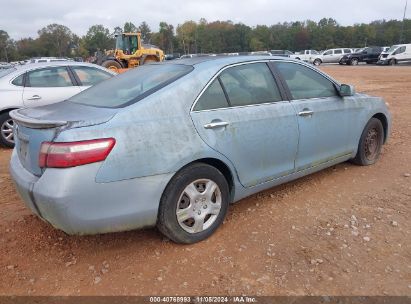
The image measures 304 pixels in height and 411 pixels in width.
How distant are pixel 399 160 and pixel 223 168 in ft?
10.4

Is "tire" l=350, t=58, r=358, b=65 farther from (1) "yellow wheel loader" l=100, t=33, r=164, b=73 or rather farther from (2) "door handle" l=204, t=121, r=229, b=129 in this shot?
(2) "door handle" l=204, t=121, r=229, b=129

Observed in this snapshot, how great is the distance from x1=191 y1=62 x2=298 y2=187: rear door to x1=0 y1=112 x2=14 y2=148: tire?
4.82m

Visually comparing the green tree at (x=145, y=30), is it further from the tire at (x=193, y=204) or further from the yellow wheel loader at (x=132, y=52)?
the tire at (x=193, y=204)

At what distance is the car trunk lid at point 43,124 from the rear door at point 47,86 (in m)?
3.96

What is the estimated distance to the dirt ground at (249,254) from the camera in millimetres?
2818

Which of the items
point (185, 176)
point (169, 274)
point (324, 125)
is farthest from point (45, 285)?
point (324, 125)

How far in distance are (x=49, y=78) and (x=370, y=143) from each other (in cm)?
553

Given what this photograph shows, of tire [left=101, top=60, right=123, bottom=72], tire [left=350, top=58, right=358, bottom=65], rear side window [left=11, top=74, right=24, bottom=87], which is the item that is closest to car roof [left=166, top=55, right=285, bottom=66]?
rear side window [left=11, top=74, right=24, bottom=87]

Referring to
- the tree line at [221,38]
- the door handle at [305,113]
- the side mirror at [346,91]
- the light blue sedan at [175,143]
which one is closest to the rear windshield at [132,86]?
the light blue sedan at [175,143]

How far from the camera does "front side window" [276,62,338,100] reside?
4098 millimetres

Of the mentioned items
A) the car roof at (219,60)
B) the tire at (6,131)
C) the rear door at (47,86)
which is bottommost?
the tire at (6,131)

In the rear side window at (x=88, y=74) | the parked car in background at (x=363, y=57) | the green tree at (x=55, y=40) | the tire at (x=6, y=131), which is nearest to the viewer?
the tire at (x=6, y=131)

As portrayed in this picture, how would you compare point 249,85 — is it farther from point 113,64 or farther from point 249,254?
point 113,64

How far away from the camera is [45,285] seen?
287cm
